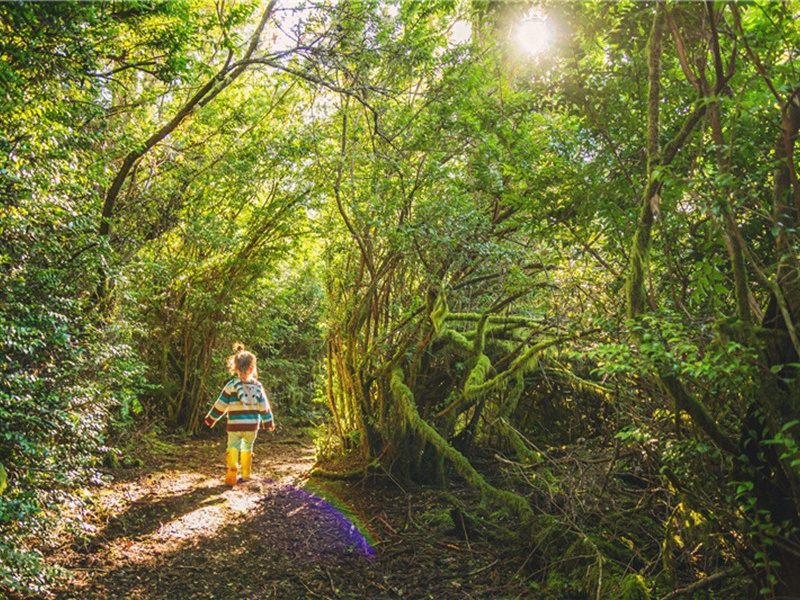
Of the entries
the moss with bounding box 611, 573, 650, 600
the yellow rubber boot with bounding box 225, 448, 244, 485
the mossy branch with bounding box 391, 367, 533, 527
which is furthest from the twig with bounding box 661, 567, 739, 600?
the yellow rubber boot with bounding box 225, 448, 244, 485

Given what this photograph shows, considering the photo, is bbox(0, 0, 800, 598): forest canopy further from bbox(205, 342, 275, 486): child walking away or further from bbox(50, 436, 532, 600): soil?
bbox(205, 342, 275, 486): child walking away

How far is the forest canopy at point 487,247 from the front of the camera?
8.98 ft

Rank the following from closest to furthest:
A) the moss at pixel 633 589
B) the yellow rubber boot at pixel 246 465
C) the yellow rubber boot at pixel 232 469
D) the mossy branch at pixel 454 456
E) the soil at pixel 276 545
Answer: the moss at pixel 633 589 < the soil at pixel 276 545 < the mossy branch at pixel 454 456 < the yellow rubber boot at pixel 232 469 < the yellow rubber boot at pixel 246 465

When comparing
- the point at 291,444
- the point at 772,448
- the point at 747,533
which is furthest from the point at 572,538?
the point at 291,444

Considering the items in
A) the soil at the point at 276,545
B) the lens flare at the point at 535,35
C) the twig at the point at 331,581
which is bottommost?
the twig at the point at 331,581

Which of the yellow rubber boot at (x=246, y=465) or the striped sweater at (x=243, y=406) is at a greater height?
the striped sweater at (x=243, y=406)

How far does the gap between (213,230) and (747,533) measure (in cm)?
712

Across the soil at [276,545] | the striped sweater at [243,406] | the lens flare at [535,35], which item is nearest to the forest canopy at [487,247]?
the lens flare at [535,35]

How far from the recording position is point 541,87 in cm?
399

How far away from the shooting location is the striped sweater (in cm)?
654

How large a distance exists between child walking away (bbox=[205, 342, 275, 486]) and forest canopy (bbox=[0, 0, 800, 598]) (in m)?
1.06

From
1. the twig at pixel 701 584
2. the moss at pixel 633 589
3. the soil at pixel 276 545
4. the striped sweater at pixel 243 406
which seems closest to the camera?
the twig at pixel 701 584

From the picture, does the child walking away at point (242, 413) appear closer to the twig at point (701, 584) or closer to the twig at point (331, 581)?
the twig at point (331, 581)

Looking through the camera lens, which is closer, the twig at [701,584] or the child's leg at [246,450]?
the twig at [701,584]
